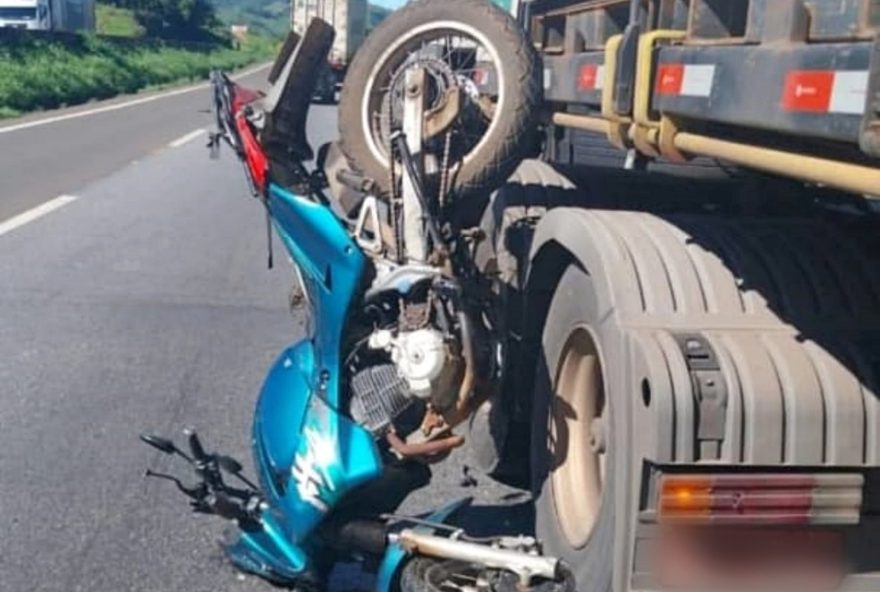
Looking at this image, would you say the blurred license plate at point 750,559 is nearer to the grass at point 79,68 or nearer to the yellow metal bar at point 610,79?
the yellow metal bar at point 610,79

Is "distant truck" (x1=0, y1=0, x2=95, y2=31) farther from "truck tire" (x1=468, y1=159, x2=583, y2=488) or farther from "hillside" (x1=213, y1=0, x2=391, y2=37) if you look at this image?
"hillside" (x1=213, y1=0, x2=391, y2=37)

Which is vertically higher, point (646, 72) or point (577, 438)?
Result: point (646, 72)

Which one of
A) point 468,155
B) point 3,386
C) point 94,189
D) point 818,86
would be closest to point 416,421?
point 468,155

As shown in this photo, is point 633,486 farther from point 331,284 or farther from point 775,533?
point 331,284

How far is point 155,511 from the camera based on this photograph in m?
5.47

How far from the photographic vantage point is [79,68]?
153ft

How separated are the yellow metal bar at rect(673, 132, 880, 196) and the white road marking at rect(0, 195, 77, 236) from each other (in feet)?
32.3

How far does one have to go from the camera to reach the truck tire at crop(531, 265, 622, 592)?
3729 mm

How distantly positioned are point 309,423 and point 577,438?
0.76 meters

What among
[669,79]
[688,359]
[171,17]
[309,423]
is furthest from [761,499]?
[171,17]

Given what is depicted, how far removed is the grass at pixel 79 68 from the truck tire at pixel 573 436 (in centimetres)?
2967

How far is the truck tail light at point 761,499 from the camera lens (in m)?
3.12

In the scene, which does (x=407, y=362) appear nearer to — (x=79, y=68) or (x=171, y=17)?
(x=79, y=68)

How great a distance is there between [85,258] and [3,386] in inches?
161
